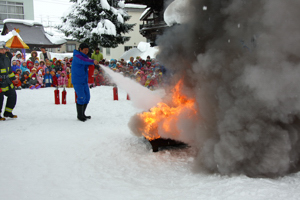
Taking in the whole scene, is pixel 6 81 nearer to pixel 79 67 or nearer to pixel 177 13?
pixel 79 67

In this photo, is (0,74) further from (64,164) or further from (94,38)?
(94,38)

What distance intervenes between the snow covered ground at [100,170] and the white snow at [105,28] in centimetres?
1715

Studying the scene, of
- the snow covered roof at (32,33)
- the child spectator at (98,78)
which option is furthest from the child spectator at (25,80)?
the snow covered roof at (32,33)

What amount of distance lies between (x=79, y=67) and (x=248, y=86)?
482 cm

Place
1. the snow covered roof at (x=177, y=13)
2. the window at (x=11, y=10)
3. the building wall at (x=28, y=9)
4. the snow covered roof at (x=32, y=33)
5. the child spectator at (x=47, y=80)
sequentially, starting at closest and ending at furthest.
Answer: the snow covered roof at (x=177, y=13)
the child spectator at (x=47, y=80)
the snow covered roof at (x=32, y=33)
the window at (x=11, y=10)
the building wall at (x=28, y=9)

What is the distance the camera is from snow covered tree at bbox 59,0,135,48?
75.6 feet

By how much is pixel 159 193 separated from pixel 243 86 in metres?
1.67

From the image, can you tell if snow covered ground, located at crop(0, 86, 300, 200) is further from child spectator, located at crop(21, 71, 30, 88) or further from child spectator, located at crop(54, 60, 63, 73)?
child spectator, located at crop(54, 60, 63, 73)

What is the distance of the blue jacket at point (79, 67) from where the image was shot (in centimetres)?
686

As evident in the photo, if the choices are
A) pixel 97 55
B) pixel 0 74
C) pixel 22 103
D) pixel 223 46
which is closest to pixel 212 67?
pixel 223 46

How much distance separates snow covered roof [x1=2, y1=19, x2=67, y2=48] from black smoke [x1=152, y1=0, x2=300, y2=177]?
1095 inches

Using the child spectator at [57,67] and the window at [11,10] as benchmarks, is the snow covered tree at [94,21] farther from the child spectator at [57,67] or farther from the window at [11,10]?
the window at [11,10]

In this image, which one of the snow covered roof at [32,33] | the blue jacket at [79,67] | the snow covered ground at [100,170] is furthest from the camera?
the snow covered roof at [32,33]

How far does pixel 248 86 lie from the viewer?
133 inches
